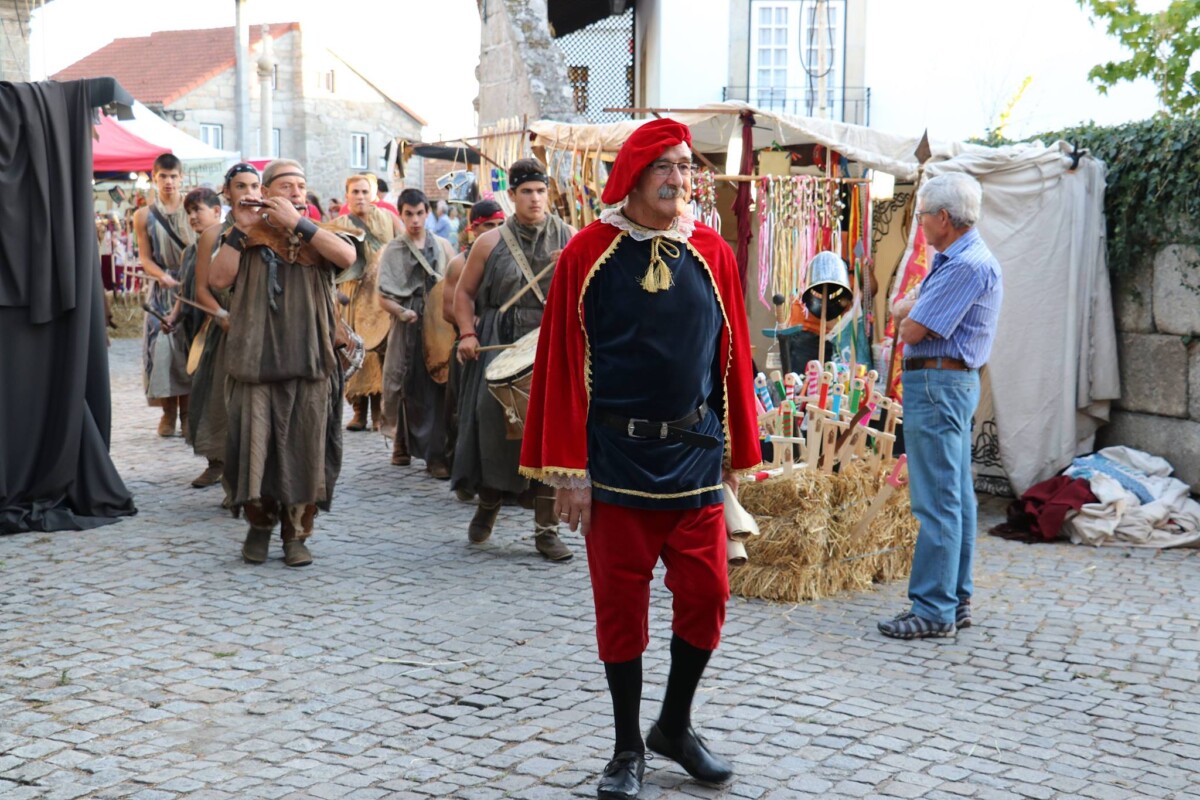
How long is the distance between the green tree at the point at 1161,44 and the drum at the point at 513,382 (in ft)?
46.7

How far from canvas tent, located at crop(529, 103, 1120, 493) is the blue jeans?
302 centimetres

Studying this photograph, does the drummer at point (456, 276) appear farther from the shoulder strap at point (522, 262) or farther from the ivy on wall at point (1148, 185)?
the ivy on wall at point (1148, 185)

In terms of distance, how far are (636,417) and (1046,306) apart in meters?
5.44

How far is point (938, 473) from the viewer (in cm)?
561

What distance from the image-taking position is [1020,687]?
5.02 m

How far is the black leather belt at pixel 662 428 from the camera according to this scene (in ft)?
12.5

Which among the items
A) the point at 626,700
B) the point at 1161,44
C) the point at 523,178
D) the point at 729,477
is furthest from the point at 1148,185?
the point at 1161,44

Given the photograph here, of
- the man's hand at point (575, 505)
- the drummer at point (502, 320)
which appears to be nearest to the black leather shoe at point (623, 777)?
the man's hand at point (575, 505)

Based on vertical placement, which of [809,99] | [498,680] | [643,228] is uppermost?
[809,99]

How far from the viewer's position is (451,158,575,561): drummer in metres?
6.85

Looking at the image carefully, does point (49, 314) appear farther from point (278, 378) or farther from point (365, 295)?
point (365, 295)

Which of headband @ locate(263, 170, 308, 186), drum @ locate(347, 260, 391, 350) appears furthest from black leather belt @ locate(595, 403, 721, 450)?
drum @ locate(347, 260, 391, 350)

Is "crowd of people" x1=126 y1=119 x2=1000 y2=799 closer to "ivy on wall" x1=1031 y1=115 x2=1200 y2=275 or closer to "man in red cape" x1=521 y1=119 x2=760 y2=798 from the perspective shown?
"man in red cape" x1=521 y1=119 x2=760 y2=798

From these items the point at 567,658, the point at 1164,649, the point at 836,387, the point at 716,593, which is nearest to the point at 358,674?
the point at 567,658
